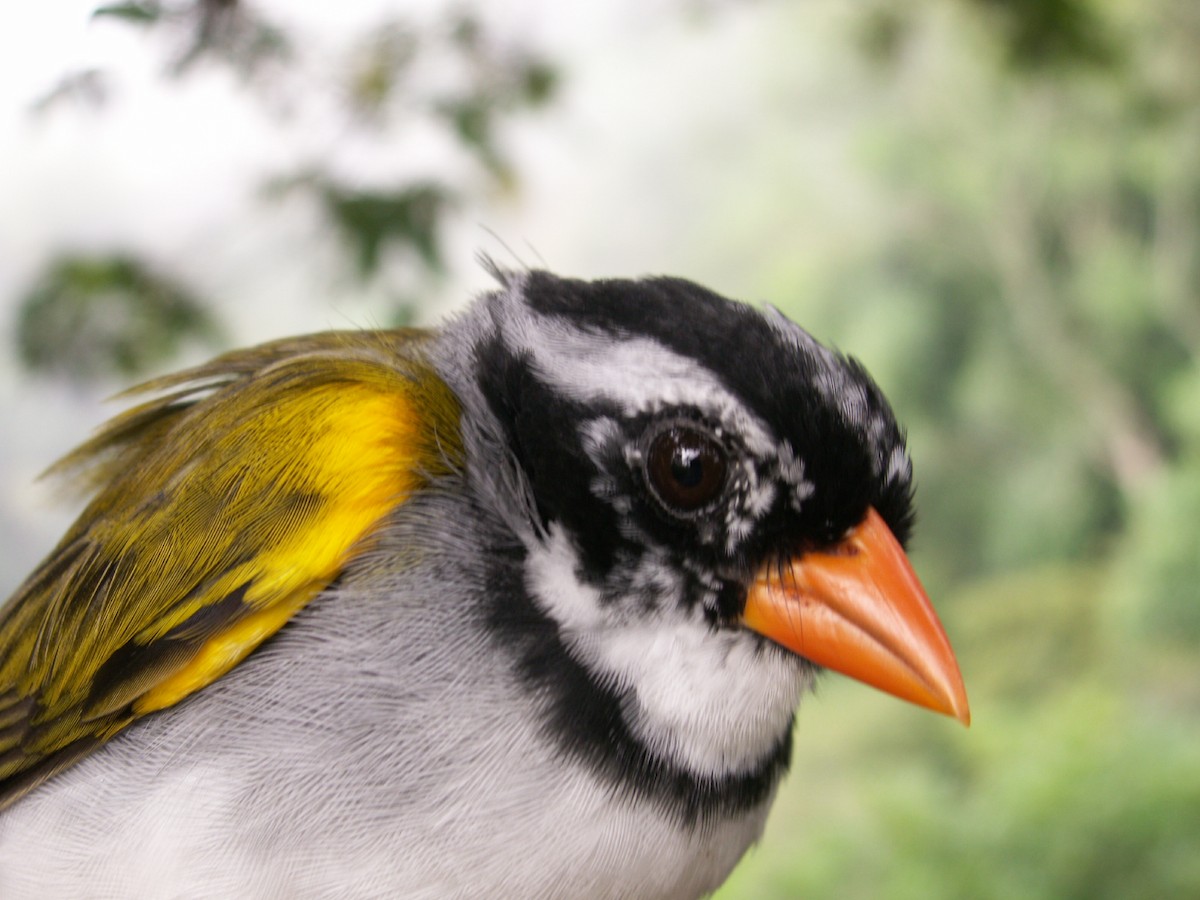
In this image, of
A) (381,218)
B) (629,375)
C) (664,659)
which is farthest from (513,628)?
(381,218)

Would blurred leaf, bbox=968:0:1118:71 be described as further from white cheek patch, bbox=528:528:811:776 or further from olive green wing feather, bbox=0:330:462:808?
white cheek patch, bbox=528:528:811:776

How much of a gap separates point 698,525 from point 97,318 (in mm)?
1808

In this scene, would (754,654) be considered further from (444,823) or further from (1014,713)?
(1014,713)

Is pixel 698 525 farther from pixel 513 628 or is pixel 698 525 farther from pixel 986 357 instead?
pixel 986 357

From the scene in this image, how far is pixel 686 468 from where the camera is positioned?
0.82 metres

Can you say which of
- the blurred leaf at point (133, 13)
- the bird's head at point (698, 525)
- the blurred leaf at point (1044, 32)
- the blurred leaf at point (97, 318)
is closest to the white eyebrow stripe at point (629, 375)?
the bird's head at point (698, 525)

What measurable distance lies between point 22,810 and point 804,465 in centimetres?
88

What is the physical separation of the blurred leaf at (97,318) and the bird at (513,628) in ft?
4.37

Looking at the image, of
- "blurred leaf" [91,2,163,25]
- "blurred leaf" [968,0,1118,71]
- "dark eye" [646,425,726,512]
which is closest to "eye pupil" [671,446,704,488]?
"dark eye" [646,425,726,512]

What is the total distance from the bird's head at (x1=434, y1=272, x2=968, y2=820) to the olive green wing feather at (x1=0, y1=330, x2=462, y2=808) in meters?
0.11

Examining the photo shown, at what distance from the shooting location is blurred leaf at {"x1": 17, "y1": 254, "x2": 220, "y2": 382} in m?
2.11

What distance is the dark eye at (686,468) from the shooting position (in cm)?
82

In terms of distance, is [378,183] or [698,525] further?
[378,183]

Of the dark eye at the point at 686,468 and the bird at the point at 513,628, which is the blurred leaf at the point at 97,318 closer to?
the bird at the point at 513,628
